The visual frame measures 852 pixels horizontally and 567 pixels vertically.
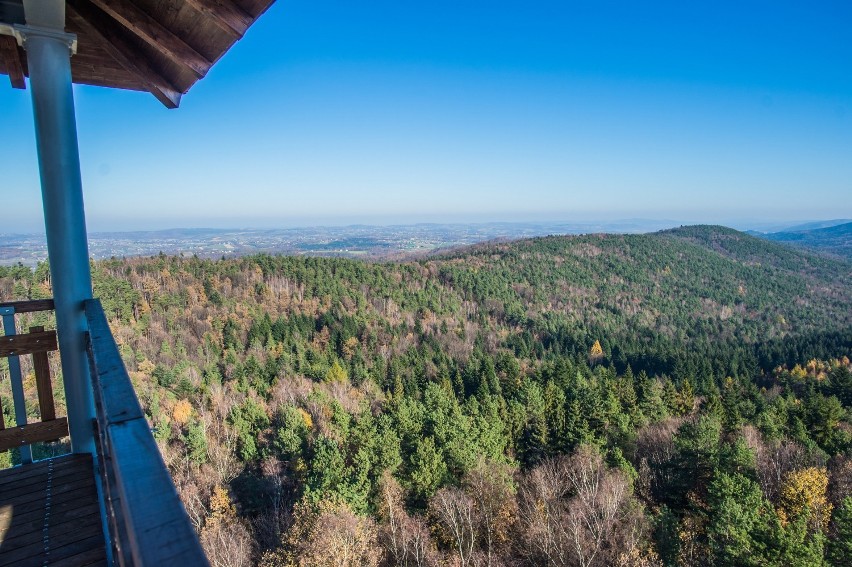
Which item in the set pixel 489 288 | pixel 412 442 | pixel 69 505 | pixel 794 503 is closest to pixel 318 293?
pixel 489 288

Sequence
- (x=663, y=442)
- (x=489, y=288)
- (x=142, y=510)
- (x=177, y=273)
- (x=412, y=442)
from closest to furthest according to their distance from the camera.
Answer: (x=142, y=510) → (x=412, y=442) → (x=663, y=442) → (x=177, y=273) → (x=489, y=288)

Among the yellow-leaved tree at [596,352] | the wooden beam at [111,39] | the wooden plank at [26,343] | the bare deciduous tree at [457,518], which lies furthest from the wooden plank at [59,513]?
the yellow-leaved tree at [596,352]

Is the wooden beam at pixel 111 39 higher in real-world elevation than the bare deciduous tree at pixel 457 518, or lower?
higher

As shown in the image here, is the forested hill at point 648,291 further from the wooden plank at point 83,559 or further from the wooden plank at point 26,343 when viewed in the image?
the wooden plank at point 83,559

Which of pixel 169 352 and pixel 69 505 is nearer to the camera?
pixel 69 505

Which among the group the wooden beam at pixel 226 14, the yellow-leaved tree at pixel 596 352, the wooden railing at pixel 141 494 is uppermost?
the wooden beam at pixel 226 14

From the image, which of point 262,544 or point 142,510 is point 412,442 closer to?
point 262,544
